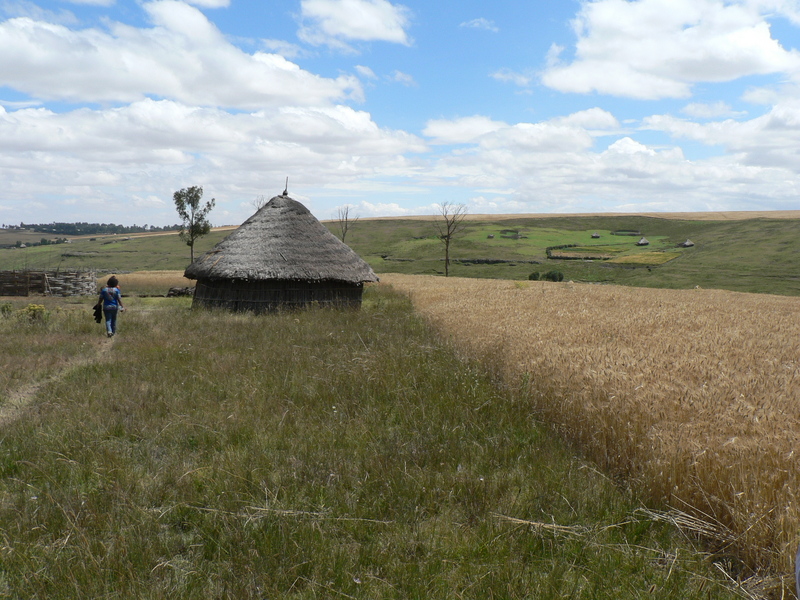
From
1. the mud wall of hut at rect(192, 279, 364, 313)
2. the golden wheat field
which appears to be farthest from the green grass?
the golden wheat field

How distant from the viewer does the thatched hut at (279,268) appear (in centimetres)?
1822

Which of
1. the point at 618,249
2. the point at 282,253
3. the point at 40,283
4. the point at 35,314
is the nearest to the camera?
the point at 35,314

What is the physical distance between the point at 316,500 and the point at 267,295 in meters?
15.0

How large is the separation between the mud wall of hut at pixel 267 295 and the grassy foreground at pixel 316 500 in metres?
11.1

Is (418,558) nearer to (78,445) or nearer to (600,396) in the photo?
(600,396)

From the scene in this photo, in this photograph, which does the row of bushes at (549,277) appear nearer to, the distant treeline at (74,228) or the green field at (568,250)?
the green field at (568,250)

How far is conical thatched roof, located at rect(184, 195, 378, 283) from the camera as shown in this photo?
18172 mm

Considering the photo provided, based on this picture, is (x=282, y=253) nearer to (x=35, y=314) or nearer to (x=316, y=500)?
(x=35, y=314)

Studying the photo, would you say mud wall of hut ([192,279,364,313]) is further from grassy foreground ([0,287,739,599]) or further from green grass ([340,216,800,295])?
green grass ([340,216,800,295])

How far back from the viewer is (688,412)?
441 centimetres

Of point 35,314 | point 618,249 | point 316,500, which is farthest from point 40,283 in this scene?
point 618,249

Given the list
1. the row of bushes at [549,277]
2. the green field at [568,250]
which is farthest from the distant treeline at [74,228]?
the row of bushes at [549,277]

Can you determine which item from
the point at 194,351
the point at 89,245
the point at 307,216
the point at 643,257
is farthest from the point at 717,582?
the point at 89,245

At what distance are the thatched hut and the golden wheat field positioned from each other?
10869 millimetres
